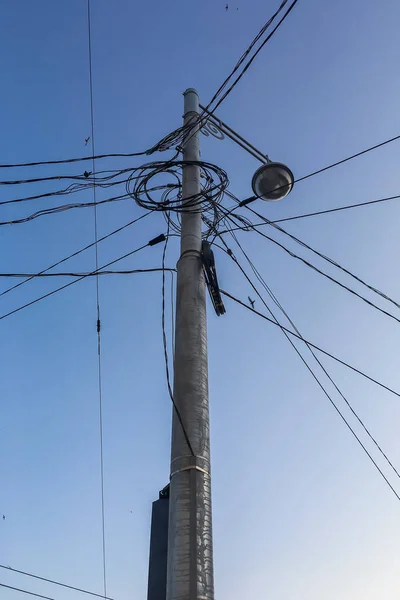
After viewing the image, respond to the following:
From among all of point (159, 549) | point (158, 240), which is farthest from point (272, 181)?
point (159, 549)

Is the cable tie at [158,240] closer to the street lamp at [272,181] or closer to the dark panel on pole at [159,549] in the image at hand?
the street lamp at [272,181]

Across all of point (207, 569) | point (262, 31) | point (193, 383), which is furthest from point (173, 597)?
point (262, 31)

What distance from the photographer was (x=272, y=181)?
470 cm

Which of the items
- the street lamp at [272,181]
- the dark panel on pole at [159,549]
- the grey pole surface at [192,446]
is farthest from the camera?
the street lamp at [272,181]

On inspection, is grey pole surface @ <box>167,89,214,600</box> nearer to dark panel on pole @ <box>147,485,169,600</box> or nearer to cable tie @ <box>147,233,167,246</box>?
dark panel on pole @ <box>147,485,169,600</box>

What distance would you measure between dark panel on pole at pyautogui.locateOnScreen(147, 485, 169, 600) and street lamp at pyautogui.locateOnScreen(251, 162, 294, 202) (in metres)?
2.84

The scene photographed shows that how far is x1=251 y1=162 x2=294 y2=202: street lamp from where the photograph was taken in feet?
15.3

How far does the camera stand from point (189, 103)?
18.1 feet

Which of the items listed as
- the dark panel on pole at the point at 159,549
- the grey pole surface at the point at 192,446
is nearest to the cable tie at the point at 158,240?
the grey pole surface at the point at 192,446

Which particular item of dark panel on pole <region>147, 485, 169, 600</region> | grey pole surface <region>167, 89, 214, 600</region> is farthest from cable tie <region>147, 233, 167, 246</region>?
dark panel on pole <region>147, 485, 169, 600</region>

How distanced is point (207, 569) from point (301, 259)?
389 cm

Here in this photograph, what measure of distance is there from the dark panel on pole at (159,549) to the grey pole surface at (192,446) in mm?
180

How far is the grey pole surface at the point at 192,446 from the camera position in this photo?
2605mm

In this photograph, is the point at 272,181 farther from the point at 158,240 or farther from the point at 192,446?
the point at 192,446
